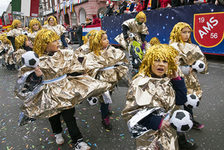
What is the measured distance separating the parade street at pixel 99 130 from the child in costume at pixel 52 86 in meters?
0.45

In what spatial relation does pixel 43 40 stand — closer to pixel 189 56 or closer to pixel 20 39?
pixel 189 56

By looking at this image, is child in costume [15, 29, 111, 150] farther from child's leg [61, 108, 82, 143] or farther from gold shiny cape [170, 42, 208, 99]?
gold shiny cape [170, 42, 208, 99]

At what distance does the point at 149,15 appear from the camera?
8281mm

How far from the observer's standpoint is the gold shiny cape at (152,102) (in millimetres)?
1684

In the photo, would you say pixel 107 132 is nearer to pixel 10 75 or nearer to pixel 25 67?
pixel 25 67

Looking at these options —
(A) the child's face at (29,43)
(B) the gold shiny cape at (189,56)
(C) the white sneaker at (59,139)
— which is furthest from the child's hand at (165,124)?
(A) the child's face at (29,43)

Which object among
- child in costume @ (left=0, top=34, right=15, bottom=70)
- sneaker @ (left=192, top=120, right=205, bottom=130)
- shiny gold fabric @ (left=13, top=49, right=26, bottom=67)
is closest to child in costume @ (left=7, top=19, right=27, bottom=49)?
shiny gold fabric @ (left=13, top=49, right=26, bottom=67)

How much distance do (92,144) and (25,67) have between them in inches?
56.1

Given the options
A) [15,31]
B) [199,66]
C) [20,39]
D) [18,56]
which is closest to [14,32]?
[15,31]

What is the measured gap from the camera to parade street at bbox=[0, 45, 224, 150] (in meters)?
2.68

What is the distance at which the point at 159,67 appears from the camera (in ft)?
5.63

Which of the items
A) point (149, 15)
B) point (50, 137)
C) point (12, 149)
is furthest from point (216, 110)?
point (149, 15)

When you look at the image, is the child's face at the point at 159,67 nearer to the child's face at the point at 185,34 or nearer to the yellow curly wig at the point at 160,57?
the yellow curly wig at the point at 160,57

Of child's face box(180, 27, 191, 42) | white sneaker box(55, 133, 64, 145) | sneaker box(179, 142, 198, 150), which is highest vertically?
child's face box(180, 27, 191, 42)
